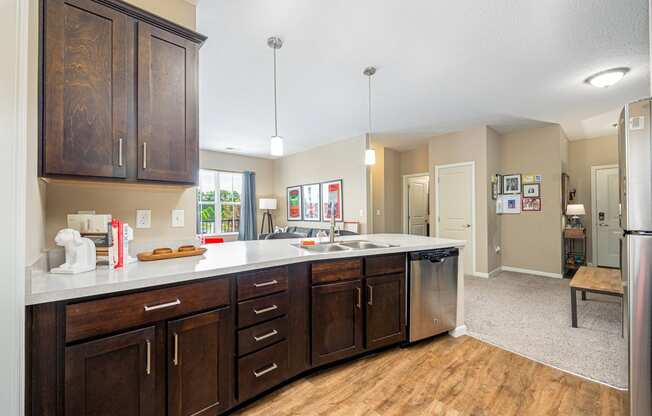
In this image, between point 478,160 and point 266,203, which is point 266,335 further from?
point 266,203

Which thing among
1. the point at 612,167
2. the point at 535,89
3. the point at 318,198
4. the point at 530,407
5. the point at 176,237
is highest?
the point at 535,89

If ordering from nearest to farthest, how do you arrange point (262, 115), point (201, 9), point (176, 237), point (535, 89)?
point (176, 237) < point (201, 9) < point (535, 89) < point (262, 115)

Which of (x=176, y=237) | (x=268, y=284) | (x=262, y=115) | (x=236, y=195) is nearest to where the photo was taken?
(x=268, y=284)

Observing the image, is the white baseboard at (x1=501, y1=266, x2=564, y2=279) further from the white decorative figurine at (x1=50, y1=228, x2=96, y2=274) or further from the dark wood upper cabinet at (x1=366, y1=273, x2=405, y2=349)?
the white decorative figurine at (x1=50, y1=228, x2=96, y2=274)

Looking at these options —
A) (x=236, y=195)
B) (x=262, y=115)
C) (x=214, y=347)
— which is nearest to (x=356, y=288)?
(x=214, y=347)

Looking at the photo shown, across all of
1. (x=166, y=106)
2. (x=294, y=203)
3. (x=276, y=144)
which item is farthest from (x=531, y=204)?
(x=166, y=106)

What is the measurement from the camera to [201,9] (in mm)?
2072

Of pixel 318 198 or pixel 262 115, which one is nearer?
pixel 262 115

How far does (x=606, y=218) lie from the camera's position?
5.30 metres

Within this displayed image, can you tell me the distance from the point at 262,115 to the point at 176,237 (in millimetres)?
2862

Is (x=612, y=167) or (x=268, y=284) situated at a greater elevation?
(x=612, y=167)

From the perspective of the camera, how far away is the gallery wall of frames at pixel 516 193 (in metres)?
4.84

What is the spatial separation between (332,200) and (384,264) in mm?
3957

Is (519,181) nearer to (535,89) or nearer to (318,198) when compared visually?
(535,89)
